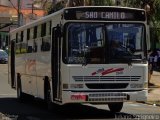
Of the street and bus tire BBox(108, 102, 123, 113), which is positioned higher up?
bus tire BBox(108, 102, 123, 113)

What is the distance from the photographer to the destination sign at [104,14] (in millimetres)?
15516

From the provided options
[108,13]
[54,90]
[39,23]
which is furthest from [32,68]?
[108,13]

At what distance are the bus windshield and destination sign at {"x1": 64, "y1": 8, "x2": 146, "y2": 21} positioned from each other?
0.17 metres

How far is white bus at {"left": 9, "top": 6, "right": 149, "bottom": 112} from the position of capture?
15.4 m

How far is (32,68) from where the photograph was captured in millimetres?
19734

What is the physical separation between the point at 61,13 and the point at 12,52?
9433mm

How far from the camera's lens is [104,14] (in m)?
15.8

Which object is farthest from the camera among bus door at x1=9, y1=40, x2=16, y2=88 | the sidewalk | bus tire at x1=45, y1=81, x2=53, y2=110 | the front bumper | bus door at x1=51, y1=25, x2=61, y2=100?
bus door at x1=9, y1=40, x2=16, y2=88

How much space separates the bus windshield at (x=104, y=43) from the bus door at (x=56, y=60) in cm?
49

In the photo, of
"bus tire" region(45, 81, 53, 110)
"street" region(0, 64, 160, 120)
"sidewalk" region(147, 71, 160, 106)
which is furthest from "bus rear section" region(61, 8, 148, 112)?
"sidewalk" region(147, 71, 160, 106)

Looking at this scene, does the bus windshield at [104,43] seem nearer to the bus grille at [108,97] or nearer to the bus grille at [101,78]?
the bus grille at [101,78]

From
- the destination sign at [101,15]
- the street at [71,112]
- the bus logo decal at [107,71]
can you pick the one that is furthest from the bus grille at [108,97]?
the destination sign at [101,15]

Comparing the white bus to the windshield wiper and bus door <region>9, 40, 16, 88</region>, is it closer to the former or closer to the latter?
the windshield wiper

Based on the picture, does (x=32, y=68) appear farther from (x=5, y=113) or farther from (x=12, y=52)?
(x=12, y=52)
